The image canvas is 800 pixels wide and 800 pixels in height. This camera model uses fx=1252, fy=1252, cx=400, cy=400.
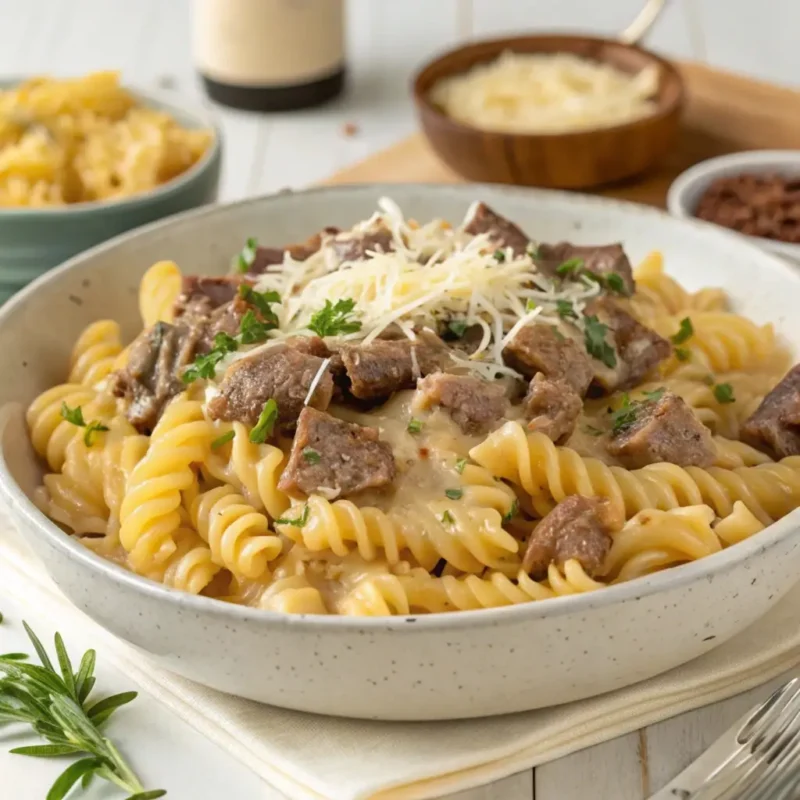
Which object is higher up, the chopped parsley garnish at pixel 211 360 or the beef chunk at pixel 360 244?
the beef chunk at pixel 360 244

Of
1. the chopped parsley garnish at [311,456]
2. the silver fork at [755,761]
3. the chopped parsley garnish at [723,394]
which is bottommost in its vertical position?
the silver fork at [755,761]

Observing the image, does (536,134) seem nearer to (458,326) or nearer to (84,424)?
(458,326)

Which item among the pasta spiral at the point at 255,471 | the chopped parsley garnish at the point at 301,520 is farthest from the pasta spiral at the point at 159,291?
the chopped parsley garnish at the point at 301,520

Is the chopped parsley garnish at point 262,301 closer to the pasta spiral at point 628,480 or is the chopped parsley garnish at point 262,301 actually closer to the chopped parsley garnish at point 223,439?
the chopped parsley garnish at point 223,439

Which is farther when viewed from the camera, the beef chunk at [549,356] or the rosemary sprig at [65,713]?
the beef chunk at [549,356]

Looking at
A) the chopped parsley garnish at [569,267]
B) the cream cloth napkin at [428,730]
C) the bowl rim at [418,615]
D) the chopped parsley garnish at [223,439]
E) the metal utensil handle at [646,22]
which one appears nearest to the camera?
the bowl rim at [418,615]

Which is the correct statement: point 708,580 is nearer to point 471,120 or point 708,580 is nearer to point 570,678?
point 570,678
